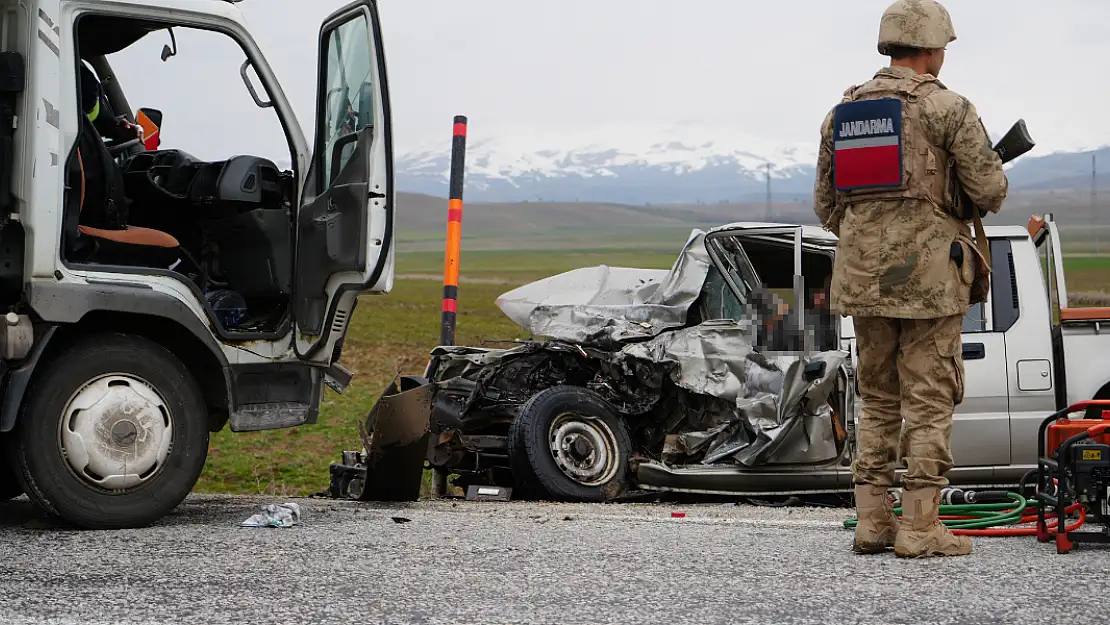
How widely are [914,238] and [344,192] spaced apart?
9.07 ft

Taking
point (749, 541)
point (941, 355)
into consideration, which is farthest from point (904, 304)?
point (749, 541)

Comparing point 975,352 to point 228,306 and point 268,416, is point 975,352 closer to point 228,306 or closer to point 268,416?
point 268,416

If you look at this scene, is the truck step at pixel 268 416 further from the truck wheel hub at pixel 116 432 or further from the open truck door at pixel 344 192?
the truck wheel hub at pixel 116 432

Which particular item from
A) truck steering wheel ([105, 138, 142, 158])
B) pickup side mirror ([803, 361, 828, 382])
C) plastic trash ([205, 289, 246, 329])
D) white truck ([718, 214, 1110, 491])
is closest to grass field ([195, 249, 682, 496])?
pickup side mirror ([803, 361, 828, 382])

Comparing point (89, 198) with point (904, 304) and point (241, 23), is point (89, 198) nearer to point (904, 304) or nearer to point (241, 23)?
point (241, 23)

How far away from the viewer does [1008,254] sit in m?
8.16

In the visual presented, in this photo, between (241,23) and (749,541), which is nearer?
(749,541)

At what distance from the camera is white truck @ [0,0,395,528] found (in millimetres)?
5570

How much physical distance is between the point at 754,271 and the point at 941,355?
3.58 meters

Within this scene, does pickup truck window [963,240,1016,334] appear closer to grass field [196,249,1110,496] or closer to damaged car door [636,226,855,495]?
grass field [196,249,1110,496]

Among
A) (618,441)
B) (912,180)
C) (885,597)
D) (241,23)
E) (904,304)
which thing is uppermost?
(241,23)

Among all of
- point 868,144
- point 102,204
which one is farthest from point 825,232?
point 102,204

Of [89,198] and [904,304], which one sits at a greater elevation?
[89,198]

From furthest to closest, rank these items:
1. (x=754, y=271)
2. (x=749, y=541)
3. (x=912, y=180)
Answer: (x=754, y=271)
(x=749, y=541)
(x=912, y=180)
